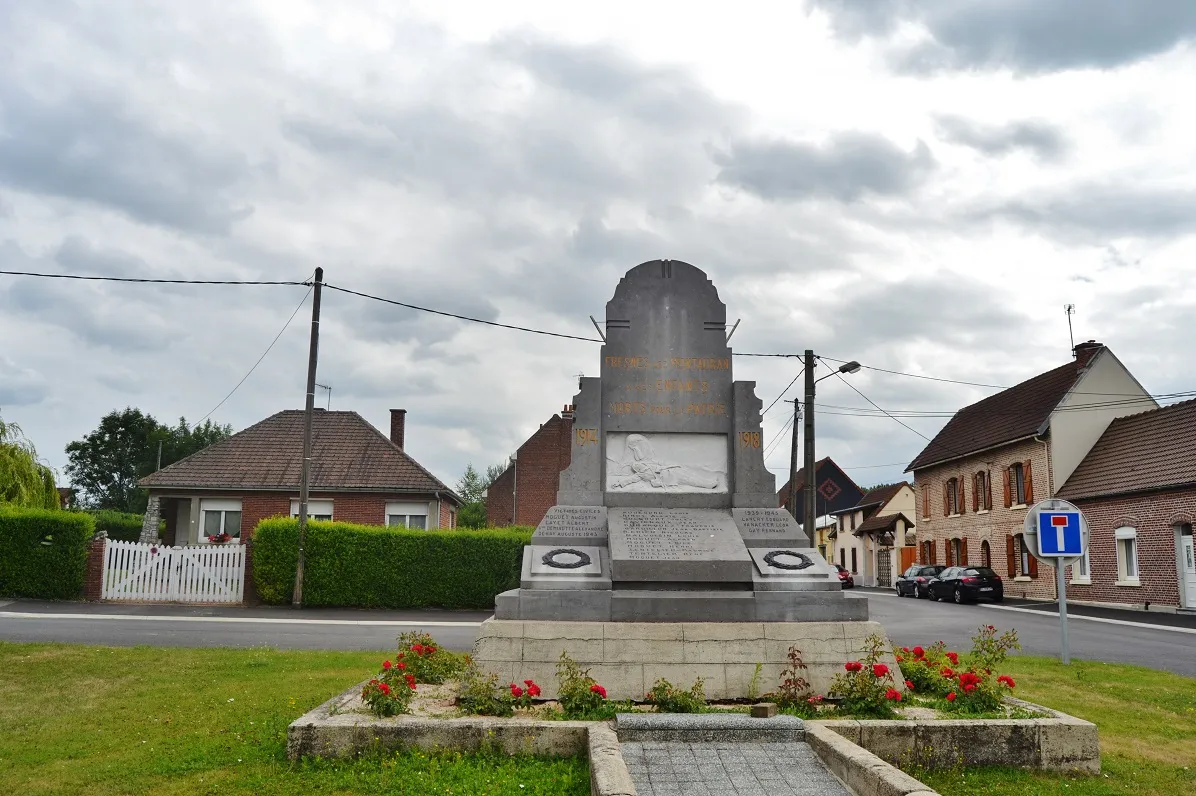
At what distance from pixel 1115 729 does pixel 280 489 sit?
26.7 metres

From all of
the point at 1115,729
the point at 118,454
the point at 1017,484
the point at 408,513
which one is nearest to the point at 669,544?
the point at 1115,729

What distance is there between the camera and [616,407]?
35.3 feet

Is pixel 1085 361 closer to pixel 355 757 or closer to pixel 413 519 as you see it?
pixel 413 519

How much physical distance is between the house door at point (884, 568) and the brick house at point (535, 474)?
20.8 metres

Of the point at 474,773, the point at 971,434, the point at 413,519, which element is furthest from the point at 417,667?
the point at 971,434

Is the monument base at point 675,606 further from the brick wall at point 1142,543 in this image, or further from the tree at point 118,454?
the tree at point 118,454

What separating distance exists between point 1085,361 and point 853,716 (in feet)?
101

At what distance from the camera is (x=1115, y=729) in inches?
328

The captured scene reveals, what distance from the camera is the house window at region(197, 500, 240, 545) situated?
3048 centimetres

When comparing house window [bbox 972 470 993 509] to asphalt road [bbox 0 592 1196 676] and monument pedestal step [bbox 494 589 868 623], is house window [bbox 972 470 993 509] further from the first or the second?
monument pedestal step [bbox 494 589 868 623]

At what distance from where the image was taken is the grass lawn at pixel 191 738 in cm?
600

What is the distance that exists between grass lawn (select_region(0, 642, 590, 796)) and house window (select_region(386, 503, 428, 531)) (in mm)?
18937

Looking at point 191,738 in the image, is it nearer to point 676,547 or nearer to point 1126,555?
point 676,547

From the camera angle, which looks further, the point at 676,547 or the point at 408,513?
the point at 408,513
